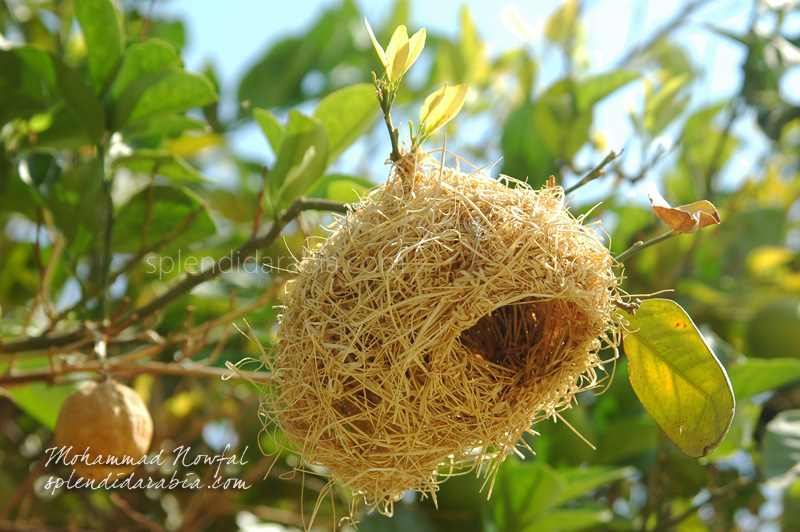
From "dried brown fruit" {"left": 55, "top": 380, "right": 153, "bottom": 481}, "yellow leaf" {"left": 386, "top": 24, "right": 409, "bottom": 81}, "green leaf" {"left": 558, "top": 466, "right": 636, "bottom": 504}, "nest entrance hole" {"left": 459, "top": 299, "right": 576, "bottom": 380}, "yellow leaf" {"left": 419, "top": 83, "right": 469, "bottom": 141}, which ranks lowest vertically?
"green leaf" {"left": 558, "top": 466, "right": 636, "bottom": 504}

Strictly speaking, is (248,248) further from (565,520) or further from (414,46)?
(565,520)

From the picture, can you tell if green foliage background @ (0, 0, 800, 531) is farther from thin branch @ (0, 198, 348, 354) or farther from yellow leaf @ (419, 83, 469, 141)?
yellow leaf @ (419, 83, 469, 141)

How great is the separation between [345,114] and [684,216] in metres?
0.46

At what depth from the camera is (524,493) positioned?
105 centimetres

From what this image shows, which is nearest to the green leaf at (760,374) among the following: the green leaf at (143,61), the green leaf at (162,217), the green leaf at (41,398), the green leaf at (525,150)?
the green leaf at (525,150)

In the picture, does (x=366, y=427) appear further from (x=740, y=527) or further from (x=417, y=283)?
(x=740, y=527)

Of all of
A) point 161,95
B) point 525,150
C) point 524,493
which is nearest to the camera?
point 161,95

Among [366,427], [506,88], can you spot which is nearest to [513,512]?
[366,427]

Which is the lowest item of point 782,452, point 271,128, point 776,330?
point 776,330

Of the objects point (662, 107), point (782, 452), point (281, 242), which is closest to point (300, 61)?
point (281, 242)

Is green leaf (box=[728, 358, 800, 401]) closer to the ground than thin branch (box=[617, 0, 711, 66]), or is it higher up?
closer to the ground

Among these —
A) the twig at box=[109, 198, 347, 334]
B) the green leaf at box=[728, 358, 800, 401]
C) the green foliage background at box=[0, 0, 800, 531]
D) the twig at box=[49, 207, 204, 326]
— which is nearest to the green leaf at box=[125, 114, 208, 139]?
the green foliage background at box=[0, 0, 800, 531]

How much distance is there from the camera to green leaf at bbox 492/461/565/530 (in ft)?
3.31

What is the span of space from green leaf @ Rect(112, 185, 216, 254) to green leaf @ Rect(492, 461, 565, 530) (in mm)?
596
